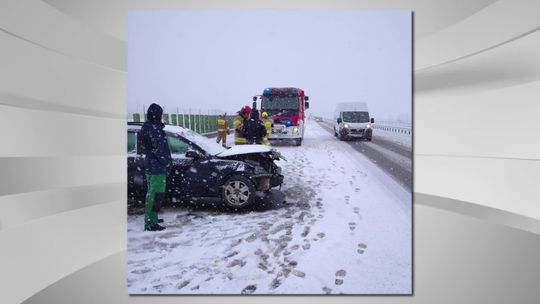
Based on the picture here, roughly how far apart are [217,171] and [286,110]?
72cm

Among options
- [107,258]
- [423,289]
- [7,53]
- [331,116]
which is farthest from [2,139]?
[423,289]

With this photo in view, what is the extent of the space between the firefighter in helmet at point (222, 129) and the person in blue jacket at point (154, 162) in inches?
16.4

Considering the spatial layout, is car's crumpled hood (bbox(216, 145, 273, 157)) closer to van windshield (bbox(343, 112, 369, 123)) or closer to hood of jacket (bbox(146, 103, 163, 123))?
hood of jacket (bbox(146, 103, 163, 123))

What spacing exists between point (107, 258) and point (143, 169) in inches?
27.4

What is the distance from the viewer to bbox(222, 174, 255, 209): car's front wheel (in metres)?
3.78

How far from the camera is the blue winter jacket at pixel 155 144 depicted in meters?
3.70

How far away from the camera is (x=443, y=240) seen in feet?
11.6

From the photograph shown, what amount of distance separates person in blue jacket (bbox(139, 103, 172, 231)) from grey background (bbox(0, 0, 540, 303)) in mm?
173

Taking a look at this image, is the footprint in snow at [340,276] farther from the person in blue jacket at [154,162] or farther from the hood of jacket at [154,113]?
the hood of jacket at [154,113]

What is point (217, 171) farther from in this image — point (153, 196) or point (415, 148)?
point (415, 148)

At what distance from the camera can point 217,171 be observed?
12.6 ft

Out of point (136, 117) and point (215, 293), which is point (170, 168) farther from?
point (215, 293)

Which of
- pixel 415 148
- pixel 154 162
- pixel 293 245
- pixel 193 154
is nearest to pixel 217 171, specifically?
pixel 193 154

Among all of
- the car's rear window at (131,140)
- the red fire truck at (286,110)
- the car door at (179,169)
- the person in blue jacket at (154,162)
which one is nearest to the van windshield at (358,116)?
the red fire truck at (286,110)
